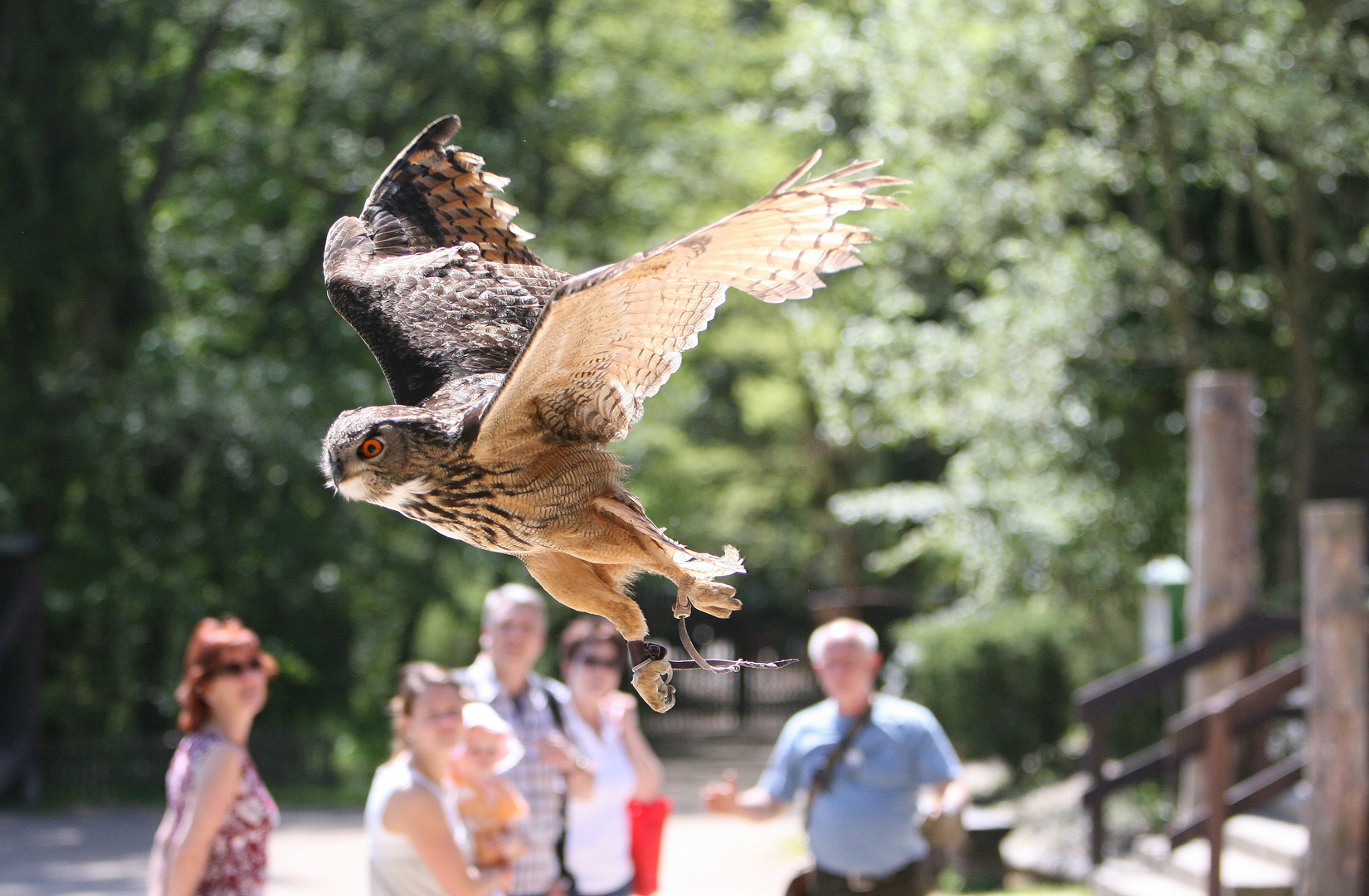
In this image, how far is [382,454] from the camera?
2098mm

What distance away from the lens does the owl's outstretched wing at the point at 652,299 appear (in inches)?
80.7

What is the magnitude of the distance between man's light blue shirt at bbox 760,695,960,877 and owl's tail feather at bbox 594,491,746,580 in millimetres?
2323

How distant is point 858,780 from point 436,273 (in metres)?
2.49

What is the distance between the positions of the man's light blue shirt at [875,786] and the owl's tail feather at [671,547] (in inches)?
91.5

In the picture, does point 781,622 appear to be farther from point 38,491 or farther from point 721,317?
point 38,491

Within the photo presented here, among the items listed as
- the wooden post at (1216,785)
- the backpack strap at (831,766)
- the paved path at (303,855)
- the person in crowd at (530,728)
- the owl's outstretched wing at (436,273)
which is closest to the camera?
the owl's outstretched wing at (436,273)

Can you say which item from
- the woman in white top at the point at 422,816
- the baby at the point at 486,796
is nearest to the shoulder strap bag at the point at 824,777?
the baby at the point at 486,796

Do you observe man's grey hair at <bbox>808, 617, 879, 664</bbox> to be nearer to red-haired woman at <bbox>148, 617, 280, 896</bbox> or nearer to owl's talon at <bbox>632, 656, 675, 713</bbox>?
red-haired woman at <bbox>148, 617, 280, 896</bbox>

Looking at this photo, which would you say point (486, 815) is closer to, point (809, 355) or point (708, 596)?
point (708, 596)

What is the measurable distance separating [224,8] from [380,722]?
7099 millimetres

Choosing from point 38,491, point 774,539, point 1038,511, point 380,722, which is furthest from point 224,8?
point 774,539

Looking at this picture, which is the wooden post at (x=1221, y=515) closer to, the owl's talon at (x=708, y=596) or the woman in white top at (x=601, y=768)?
the woman in white top at (x=601, y=768)

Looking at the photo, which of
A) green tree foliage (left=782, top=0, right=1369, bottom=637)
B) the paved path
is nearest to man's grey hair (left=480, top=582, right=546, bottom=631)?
the paved path

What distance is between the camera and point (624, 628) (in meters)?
2.47
